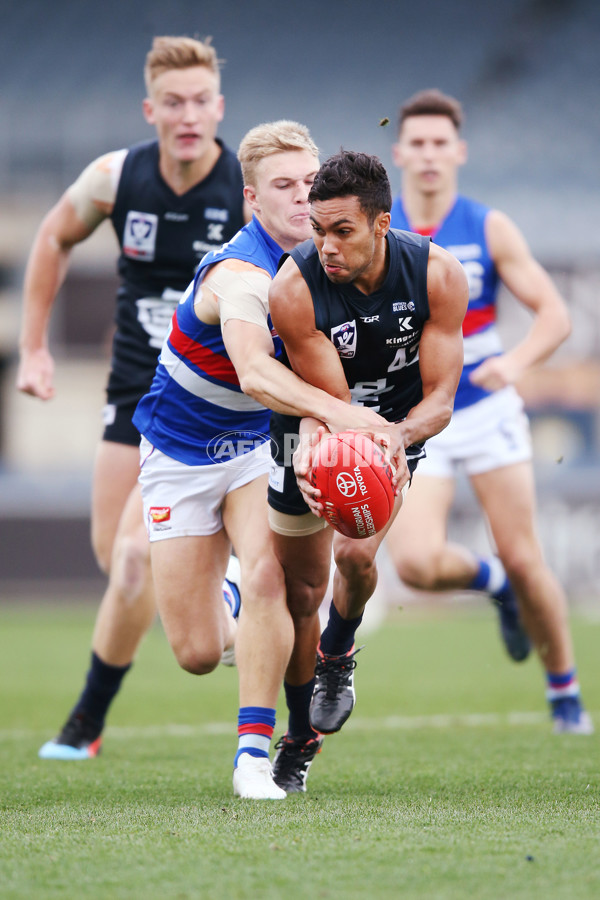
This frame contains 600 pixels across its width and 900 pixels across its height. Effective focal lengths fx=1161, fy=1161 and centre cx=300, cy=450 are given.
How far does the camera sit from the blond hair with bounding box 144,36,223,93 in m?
4.73

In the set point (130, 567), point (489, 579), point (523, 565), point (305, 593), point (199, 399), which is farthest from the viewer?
point (489, 579)

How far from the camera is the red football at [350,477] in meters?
3.23

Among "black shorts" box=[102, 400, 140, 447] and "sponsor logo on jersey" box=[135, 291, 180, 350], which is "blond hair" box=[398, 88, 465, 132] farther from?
"black shorts" box=[102, 400, 140, 447]

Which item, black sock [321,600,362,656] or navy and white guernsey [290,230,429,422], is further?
black sock [321,600,362,656]

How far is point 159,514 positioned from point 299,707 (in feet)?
2.70

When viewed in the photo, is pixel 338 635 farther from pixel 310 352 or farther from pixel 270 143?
pixel 270 143

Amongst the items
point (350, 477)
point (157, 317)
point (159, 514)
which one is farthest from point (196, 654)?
point (157, 317)

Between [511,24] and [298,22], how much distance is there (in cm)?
395

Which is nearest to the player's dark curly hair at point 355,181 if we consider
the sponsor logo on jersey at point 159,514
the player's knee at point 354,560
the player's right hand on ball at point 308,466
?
the player's right hand on ball at point 308,466

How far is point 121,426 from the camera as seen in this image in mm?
4969

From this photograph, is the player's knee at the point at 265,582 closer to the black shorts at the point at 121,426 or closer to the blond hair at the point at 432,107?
the black shorts at the point at 121,426

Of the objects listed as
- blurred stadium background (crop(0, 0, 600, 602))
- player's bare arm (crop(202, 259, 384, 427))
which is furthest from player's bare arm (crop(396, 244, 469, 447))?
blurred stadium background (crop(0, 0, 600, 602))

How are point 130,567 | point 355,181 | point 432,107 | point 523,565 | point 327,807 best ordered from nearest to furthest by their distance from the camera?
point 355,181
point 327,807
point 130,567
point 523,565
point 432,107

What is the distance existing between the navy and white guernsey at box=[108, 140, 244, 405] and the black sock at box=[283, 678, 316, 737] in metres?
1.56
